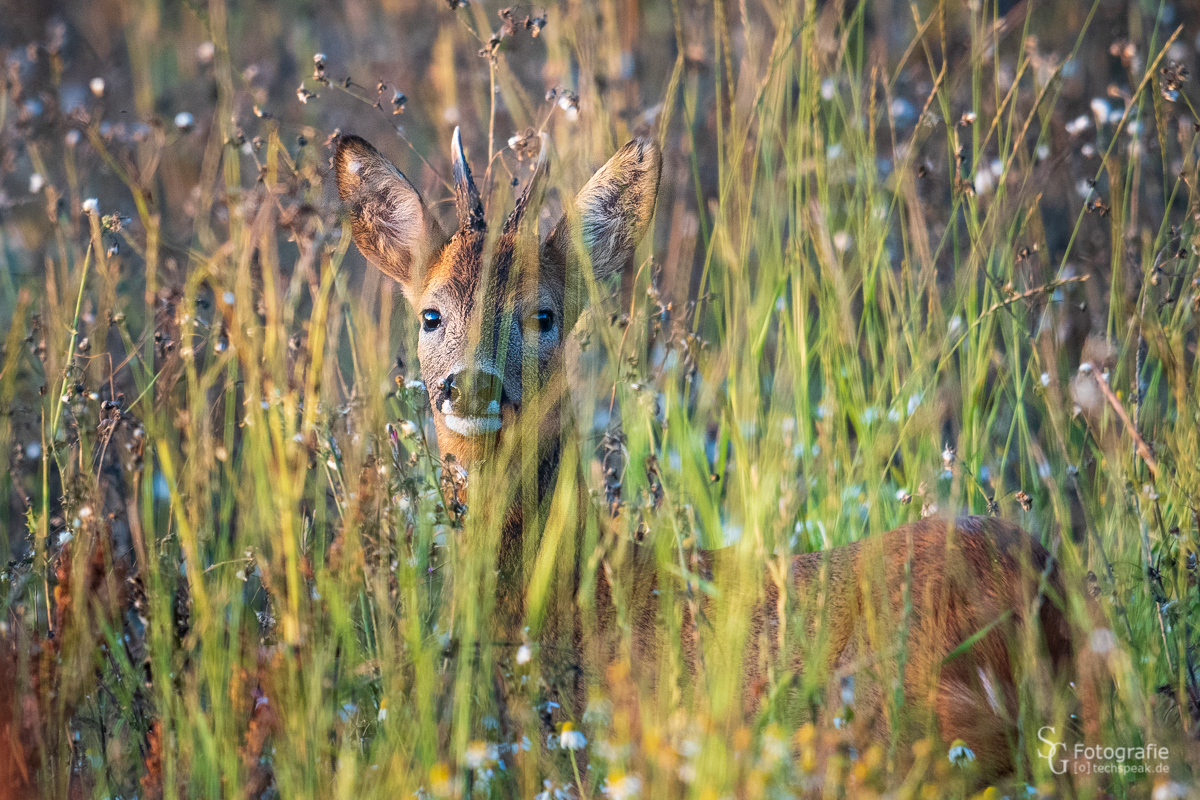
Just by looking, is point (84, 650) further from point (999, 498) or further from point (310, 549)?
point (999, 498)

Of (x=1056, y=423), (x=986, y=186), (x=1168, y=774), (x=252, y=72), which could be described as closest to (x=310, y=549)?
(x=252, y=72)

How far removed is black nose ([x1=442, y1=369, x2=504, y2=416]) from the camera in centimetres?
305

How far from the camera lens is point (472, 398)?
3051mm

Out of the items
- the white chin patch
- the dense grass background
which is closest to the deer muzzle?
the white chin patch

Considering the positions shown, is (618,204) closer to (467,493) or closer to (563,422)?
(563,422)

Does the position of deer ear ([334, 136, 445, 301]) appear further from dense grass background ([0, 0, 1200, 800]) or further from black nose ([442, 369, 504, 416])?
black nose ([442, 369, 504, 416])

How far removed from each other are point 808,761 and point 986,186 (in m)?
2.97

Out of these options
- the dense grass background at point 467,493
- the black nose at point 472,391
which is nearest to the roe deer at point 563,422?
the black nose at point 472,391

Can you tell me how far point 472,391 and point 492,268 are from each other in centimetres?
56

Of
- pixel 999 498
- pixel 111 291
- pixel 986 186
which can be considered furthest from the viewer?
pixel 986 186

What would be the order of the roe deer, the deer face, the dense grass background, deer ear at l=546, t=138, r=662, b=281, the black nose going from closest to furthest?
the dense grass background
the roe deer
the black nose
the deer face
deer ear at l=546, t=138, r=662, b=281

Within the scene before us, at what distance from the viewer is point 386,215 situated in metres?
3.72

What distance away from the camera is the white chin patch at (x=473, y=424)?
10.1ft

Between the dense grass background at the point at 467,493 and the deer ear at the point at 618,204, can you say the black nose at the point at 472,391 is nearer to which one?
the dense grass background at the point at 467,493
